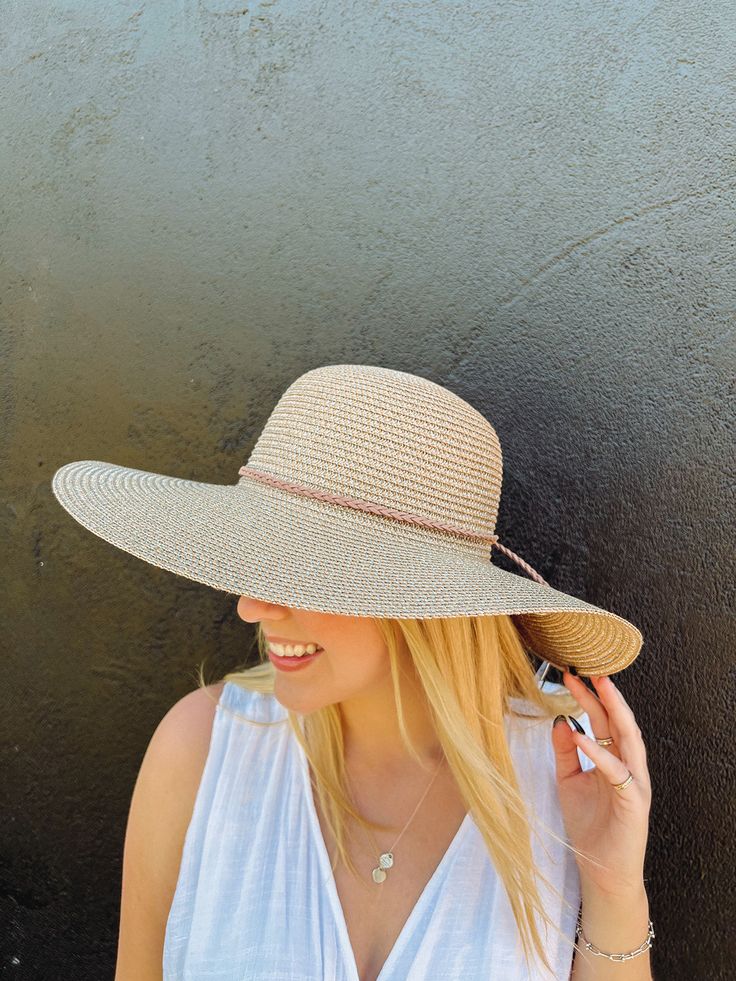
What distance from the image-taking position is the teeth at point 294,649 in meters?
1.28

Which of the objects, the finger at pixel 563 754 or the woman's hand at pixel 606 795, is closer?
the woman's hand at pixel 606 795

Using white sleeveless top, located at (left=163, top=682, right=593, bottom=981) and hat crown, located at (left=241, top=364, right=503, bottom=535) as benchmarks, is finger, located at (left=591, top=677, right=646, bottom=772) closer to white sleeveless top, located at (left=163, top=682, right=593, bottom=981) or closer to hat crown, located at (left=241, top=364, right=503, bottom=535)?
white sleeveless top, located at (left=163, top=682, right=593, bottom=981)

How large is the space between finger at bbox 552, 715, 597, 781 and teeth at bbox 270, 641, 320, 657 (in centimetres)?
45

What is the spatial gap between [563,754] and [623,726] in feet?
0.44

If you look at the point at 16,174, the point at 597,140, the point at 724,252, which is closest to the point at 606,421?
the point at 724,252

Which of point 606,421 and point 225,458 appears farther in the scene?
point 225,458

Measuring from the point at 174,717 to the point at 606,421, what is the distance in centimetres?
110

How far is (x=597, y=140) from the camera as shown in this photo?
65.1 inches

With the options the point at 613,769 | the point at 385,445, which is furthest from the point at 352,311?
the point at 613,769

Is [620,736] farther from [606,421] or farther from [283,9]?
[283,9]

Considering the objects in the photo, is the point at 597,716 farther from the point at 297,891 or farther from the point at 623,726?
the point at 297,891

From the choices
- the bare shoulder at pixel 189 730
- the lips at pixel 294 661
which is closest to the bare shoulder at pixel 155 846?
the bare shoulder at pixel 189 730

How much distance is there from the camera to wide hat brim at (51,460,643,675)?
1037 mm

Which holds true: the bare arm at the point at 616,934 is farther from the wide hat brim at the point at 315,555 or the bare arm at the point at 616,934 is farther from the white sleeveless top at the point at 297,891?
the wide hat brim at the point at 315,555
